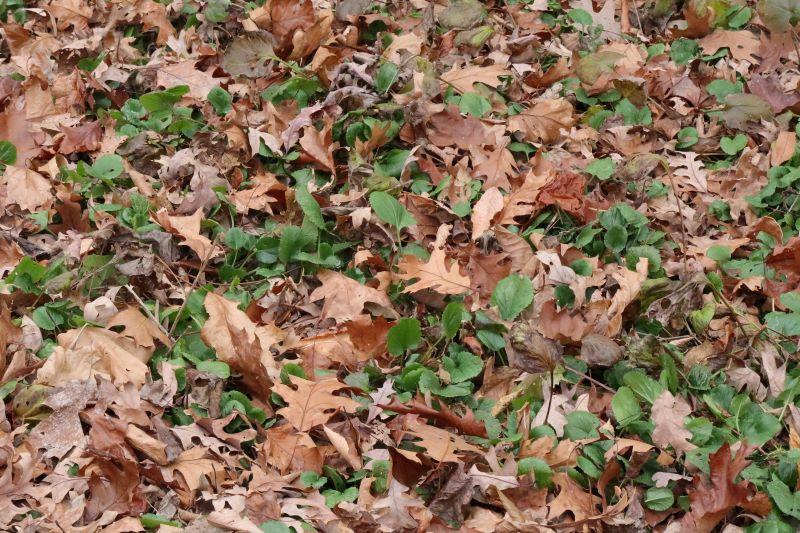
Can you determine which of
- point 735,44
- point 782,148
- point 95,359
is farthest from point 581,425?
point 735,44

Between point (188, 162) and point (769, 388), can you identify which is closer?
point (769, 388)

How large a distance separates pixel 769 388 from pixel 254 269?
1760 millimetres

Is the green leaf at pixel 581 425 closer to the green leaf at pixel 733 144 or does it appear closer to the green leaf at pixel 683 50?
the green leaf at pixel 733 144

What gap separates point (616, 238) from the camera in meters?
3.11

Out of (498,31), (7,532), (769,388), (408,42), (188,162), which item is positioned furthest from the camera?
(498,31)

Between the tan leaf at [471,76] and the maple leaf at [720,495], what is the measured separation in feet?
6.52

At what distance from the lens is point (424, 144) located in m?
3.51

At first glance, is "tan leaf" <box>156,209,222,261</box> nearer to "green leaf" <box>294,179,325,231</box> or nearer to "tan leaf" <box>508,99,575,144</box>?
"green leaf" <box>294,179,325,231</box>

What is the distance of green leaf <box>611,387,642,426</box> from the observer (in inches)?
99.8

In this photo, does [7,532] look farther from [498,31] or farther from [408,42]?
[498,31]

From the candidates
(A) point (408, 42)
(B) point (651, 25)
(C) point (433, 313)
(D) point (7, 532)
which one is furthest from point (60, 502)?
(B) point (651, 25)

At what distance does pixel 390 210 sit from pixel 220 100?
1036 millimetres

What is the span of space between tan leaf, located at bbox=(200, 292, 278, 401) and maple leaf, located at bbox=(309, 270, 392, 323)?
0.24m

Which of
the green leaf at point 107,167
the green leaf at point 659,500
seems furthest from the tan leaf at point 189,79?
the green leaf at point 659,500
